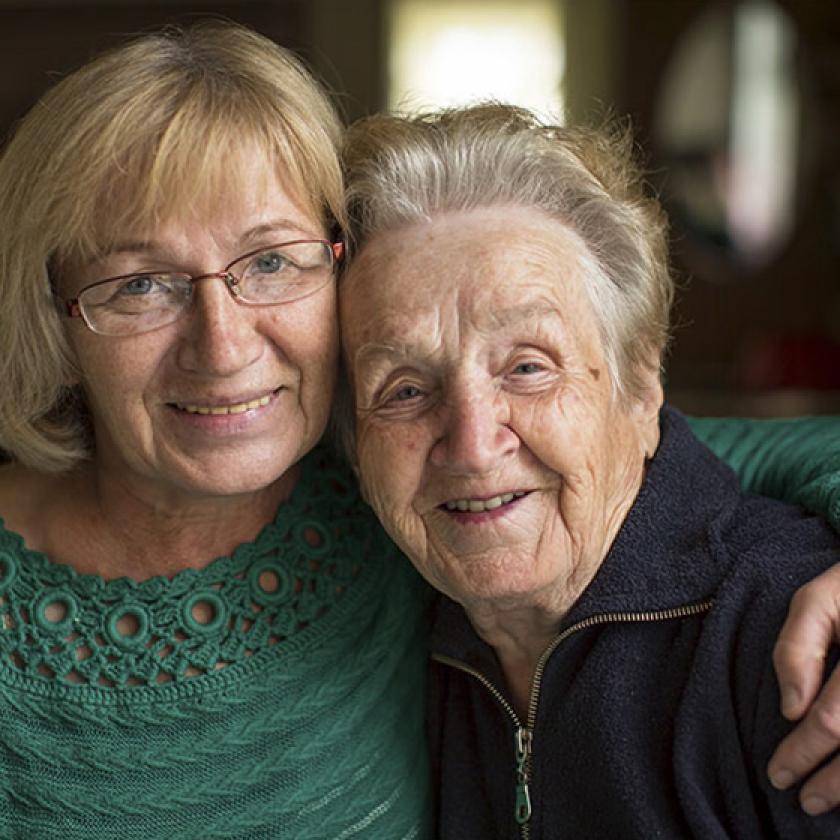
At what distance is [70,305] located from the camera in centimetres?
160

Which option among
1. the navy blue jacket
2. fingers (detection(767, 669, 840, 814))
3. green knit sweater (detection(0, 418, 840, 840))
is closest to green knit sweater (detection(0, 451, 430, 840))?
green knit sweater (detection(0, 418, 840, 840))

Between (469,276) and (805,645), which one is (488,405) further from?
(805,645)

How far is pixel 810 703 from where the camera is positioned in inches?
52.9

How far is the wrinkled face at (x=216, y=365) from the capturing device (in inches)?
Answer: 60.4

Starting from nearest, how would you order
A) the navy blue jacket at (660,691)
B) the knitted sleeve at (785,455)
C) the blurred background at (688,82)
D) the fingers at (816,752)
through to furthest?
the fingers at (816,752) < the navy blue jacket at (660,691) < the knitted sleeve at (785,455) < the blurred background at (688,82)

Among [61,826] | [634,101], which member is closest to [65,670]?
[61,826]

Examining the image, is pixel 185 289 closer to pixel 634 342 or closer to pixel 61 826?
pixel 634 342

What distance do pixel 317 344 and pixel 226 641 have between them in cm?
39

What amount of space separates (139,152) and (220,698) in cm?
67

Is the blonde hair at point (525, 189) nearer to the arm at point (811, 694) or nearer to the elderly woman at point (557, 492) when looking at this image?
the elderly woman at point (557, 492)

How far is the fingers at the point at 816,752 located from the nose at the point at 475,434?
432 millimetres

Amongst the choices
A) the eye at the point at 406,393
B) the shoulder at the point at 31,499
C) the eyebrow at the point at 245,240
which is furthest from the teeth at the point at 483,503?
the shoulder at the point at 31,499

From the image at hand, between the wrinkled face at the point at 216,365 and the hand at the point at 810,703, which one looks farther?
the wrinkled face at the point at 216,365

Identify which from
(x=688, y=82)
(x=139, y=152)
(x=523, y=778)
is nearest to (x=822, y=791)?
(x=523, y=778)
